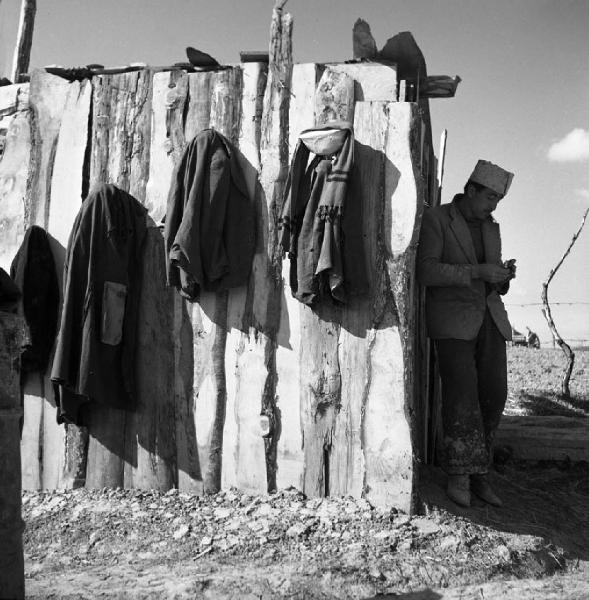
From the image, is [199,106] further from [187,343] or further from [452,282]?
[452,282]

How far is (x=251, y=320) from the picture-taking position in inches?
178

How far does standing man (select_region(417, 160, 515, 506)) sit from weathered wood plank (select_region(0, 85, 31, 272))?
9.14 feet

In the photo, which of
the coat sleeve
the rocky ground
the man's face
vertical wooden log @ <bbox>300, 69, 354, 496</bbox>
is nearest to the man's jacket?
the coat sleeve

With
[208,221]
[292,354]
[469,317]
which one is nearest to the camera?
[208,221]

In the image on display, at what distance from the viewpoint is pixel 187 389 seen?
4.60 meters

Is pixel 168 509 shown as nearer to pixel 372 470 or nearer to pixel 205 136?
pixel 372 470

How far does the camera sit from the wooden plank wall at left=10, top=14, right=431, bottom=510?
425 centimetres

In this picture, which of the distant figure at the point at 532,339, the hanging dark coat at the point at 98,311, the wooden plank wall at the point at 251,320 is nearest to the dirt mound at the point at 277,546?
the wooden plank wall at the point at 251,320

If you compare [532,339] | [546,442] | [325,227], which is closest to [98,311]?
[325,227]

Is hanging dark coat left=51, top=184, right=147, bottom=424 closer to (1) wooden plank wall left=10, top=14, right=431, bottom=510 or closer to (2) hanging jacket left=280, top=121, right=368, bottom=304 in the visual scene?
(1) wooden plank wall left=10, top=14, right=431, bottom=510

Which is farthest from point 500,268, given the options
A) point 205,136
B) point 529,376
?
point 529,376

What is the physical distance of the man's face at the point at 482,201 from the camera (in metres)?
4.78

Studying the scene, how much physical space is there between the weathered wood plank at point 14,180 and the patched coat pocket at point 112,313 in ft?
3.05

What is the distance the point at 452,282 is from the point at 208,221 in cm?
158
